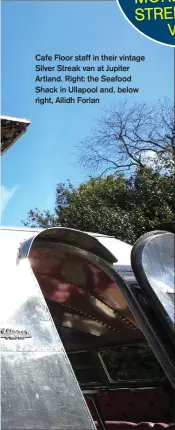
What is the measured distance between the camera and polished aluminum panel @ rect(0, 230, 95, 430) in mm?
2752

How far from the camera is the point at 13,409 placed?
106 inches

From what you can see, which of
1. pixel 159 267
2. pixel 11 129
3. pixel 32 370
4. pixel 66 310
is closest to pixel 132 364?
pixel 66 310

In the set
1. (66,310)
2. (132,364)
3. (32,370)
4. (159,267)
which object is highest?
(159,267)

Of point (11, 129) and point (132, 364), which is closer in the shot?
point (11, 129)

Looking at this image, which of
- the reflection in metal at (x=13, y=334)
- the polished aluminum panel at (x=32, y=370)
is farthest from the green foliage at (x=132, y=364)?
the reflection in metal at (x=13, y=334)

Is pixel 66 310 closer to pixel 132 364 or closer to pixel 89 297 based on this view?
pixel 89 297

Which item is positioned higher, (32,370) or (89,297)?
(32,370)

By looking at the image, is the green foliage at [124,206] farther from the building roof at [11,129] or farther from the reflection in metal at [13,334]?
the reflection in metal at [13,334]

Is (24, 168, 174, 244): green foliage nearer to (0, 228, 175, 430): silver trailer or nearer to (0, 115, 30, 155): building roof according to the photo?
(0, 115, 30, 155): building roof

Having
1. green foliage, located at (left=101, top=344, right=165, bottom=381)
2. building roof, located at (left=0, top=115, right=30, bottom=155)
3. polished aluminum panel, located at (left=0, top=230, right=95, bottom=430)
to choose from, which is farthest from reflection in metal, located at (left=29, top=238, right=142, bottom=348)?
building roof, located at (left=0, top=115, right=30, bottom=155)

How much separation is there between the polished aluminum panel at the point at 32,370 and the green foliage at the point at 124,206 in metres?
8.04

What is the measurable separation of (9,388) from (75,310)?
3531 mm

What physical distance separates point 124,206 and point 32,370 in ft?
32.1

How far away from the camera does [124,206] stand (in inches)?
496
